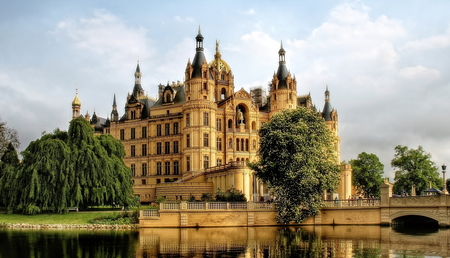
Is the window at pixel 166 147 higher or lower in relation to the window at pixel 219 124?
lower

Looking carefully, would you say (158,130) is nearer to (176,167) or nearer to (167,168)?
(167,168)

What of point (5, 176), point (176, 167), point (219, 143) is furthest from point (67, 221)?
point (219, 143)

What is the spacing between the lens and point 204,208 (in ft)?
147

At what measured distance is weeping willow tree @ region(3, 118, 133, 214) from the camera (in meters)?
48.3

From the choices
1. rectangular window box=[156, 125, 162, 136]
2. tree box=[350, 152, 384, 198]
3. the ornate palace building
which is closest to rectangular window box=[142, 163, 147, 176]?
the ornate palace building

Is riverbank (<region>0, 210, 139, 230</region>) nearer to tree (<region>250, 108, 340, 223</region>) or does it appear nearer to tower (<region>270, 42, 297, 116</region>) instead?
tree (<region>250, 108, 340, 223</region>)

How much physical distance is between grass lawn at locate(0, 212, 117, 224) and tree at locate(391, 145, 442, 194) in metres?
44.4

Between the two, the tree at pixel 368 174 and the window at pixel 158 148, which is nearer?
the window at pixel 158 148

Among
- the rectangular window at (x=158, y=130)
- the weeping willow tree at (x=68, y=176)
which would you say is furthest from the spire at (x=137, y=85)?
the weeping willow tree at (x=68, y=176)

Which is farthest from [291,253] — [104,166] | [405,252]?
[104,166]

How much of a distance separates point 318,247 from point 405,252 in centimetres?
478

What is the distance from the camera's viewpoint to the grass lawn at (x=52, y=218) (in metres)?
46.6

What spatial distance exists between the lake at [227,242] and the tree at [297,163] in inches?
103

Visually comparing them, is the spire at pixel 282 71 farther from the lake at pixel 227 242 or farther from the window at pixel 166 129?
the lake at pixel 227 242
